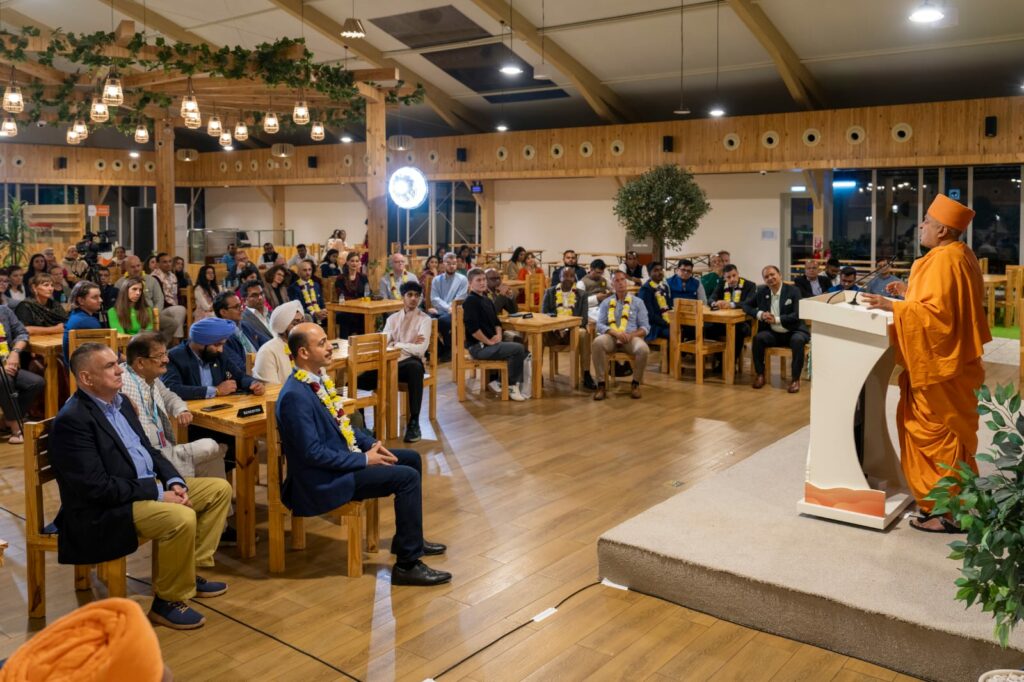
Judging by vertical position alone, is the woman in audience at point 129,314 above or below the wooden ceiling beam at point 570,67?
below

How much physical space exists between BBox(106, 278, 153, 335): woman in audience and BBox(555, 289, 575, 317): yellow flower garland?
367 centimetres

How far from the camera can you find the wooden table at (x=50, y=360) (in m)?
6.63

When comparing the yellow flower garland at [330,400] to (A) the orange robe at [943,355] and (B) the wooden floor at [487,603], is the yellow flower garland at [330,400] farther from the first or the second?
(A) the orange robe at [943,355]

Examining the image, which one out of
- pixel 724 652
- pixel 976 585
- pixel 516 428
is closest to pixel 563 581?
pixel 724 652

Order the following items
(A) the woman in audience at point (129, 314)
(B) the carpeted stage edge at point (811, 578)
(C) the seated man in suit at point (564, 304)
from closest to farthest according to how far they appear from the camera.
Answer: (B) the carpeted stage edge at point (811, 578) < (A) the woman in audience at point (129, 314) < (C) the seated man in suit at point (564, 304)

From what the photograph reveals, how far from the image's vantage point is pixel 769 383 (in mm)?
8789

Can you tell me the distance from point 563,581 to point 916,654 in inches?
56.5

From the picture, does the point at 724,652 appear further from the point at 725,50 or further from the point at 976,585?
the point at 725,50

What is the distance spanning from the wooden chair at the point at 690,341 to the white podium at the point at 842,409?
4.45m

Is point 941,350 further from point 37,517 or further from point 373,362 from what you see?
point 37,517

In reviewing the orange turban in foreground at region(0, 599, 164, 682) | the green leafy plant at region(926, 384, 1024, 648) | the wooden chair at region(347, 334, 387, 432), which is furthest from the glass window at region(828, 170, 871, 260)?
the orange turban in foreground at region(0, 599, 164, 682)

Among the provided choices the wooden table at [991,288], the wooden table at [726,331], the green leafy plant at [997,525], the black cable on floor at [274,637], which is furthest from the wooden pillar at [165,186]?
the green leafy plant at [997,525]

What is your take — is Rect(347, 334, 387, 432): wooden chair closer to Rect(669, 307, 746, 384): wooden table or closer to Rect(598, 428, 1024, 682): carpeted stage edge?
Rect(598, 428, 1024, 682): carpeted stage edge

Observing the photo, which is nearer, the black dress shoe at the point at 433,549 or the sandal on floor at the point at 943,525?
the sandal on floor at the point at 943,525
